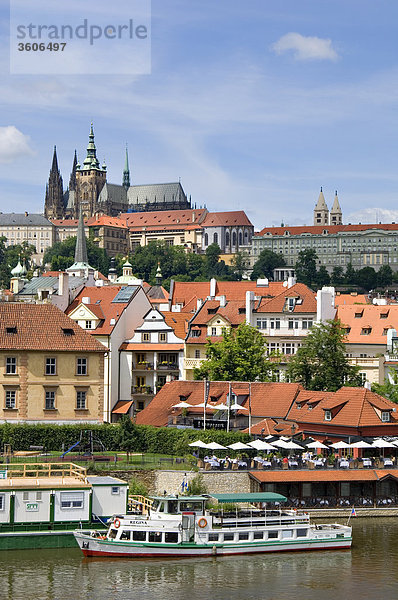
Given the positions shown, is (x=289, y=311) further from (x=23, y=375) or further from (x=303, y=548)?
(x=303, y=548)

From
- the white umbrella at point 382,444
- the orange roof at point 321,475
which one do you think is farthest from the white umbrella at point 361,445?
the orange roof at point 321,475

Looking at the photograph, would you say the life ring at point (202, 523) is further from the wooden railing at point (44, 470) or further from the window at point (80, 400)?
the window at point (80, 400)

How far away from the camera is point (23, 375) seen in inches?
3019

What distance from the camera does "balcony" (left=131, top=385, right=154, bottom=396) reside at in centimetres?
9200

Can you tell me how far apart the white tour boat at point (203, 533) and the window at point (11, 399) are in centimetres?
2062

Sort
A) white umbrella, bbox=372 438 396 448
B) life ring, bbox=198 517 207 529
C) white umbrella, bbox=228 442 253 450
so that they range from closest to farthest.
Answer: life ring, bbox=198 517 207 529 → white umbrella, bbox=228 442 253 450 → white umbrella, bbox=372 438 396 448

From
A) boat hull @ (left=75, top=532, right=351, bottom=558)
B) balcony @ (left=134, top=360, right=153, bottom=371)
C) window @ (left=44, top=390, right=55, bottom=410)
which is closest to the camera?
boat hull @ (left=75, top=532, right=351, bottom=558)

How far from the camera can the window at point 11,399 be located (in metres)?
76.6

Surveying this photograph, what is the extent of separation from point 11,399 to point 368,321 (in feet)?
124

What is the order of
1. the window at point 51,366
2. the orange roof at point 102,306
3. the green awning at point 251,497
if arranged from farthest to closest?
the orange roof at point 102,306
the window at point 51,366
the green awning at point 251,497

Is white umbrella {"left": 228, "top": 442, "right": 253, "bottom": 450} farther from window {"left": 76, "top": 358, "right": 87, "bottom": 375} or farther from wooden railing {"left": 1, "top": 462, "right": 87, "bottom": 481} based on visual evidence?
window {"left": 76, "top": 358, "right": 87, "bottom": 375}

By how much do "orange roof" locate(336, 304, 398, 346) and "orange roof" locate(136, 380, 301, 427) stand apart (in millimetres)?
19224

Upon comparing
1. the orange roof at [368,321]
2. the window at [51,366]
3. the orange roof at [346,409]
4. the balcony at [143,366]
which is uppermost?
the orange roof at [368,321]

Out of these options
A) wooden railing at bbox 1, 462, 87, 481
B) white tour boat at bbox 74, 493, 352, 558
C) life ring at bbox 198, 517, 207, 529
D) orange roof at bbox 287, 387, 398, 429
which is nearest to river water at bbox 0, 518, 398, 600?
white tour boat at bbox 74, 493, 352, 558
